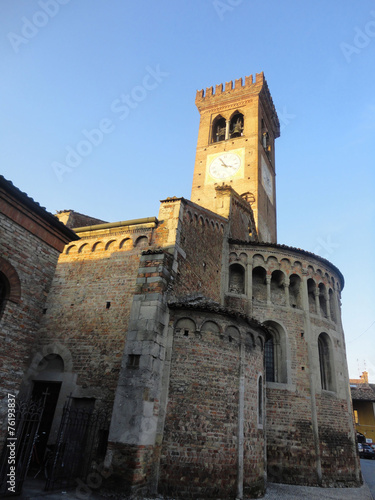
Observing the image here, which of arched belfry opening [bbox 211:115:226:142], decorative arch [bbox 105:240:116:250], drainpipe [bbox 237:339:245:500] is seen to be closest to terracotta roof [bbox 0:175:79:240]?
decorative arch [bbox 105:240:116:250]

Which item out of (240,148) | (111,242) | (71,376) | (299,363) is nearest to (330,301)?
(299,363)

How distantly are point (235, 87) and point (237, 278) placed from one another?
21.0 meters

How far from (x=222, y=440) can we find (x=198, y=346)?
261cm

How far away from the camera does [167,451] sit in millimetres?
9445

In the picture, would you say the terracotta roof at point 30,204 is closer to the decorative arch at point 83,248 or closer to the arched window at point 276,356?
the decorative arch at point 83,248

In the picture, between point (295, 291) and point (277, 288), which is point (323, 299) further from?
point (277, 288)

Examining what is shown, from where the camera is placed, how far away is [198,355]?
10.5m

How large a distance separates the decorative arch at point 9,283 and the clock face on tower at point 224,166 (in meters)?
20.5

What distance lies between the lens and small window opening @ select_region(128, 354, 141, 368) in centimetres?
978

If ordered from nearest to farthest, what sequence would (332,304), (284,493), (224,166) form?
(284,493)
(332,304)
(224,166)

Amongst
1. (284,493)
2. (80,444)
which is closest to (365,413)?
(284,493)

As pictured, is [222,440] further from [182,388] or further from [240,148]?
[240,148]

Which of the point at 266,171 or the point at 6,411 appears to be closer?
the point at 6,411

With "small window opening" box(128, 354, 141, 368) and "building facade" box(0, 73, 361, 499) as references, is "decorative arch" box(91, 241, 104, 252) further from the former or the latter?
"small window opening" box(128, 354, 141, 368)
